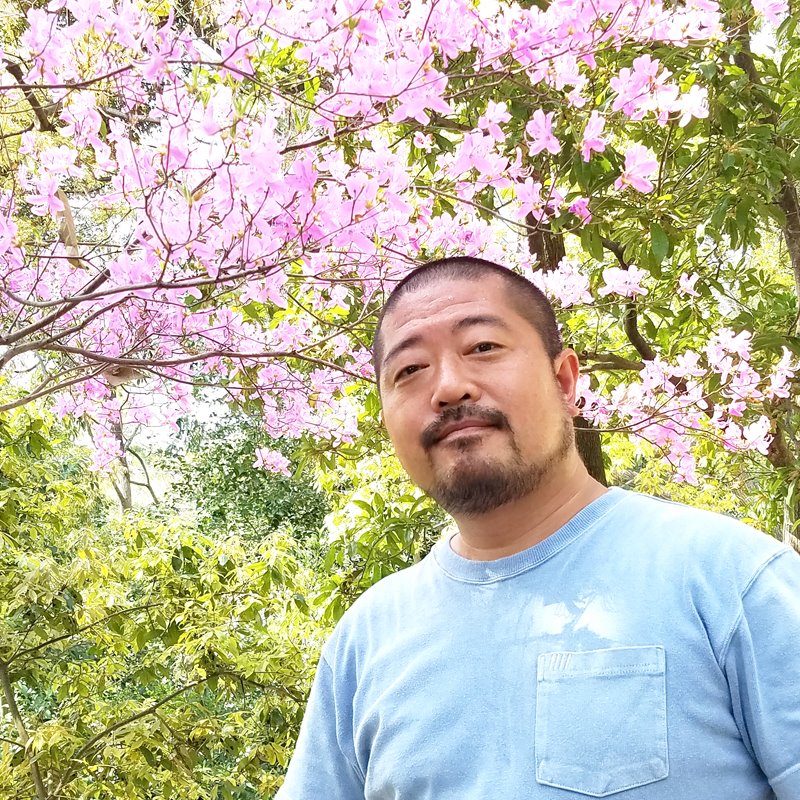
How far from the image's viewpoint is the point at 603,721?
88 cm

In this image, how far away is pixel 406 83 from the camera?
1382 millimetres

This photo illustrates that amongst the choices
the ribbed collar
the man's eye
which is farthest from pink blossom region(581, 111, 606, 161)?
the ribbed collar

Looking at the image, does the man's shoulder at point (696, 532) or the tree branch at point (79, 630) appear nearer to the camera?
the man's shoulder at point (696, 532)

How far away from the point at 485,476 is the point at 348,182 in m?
0.69

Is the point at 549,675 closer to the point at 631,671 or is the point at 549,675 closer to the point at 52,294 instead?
the point at 631,671

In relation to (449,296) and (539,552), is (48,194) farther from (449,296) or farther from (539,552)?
(539,552)

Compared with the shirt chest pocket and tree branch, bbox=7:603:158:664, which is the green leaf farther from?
tree branch, bbox=7:603:158:664

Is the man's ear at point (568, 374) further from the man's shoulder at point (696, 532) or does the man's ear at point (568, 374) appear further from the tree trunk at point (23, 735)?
the tree trunk at point (23, 735)

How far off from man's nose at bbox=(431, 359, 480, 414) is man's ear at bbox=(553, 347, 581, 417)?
170mm

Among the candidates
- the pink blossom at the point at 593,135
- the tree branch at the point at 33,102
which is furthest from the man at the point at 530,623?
the tree branch at the point at 33,102

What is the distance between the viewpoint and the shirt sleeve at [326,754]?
115cm

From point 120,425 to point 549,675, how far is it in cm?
212

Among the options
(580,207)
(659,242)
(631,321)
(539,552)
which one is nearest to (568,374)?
(539,552)

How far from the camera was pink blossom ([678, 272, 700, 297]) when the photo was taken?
257 centimetres
